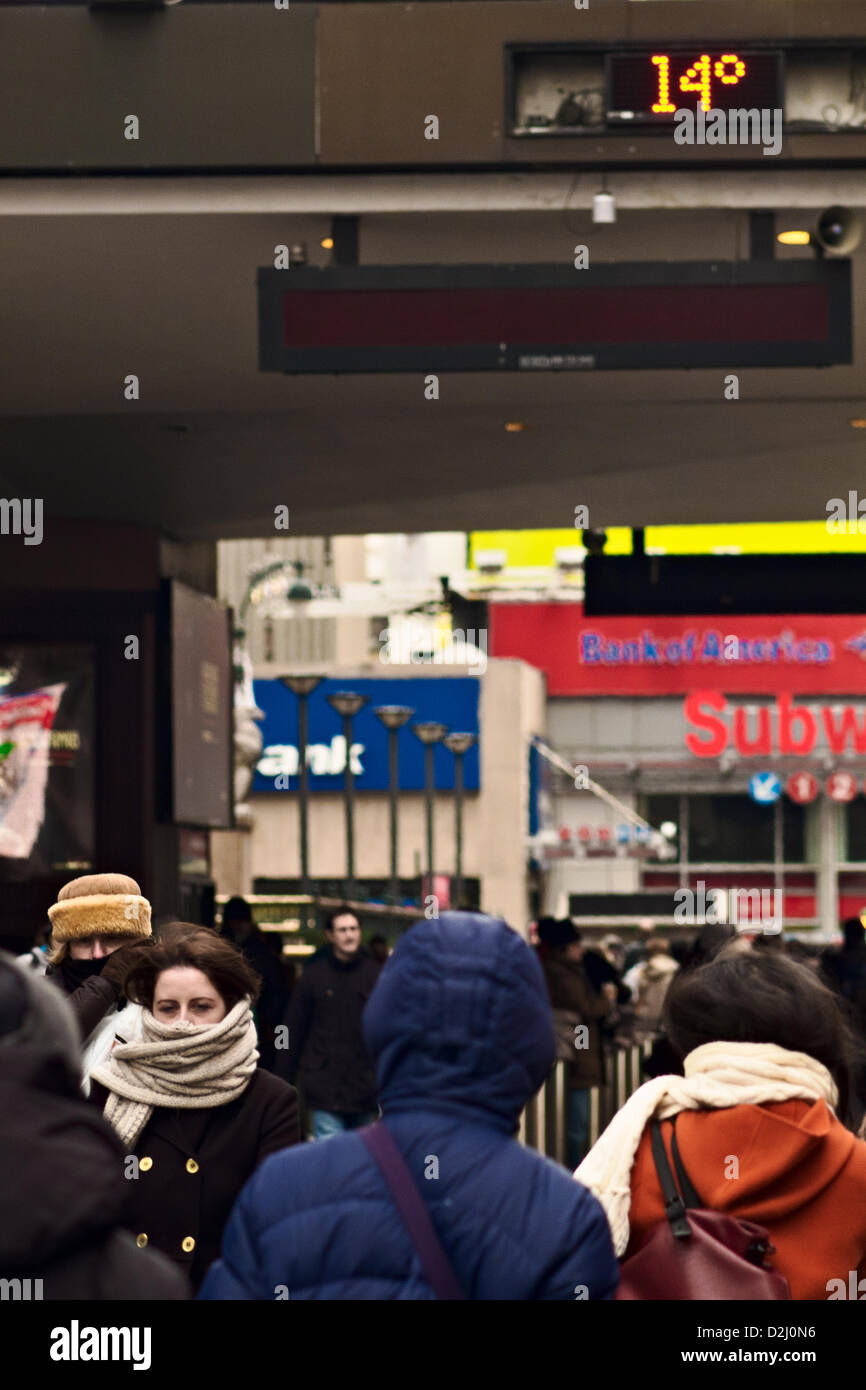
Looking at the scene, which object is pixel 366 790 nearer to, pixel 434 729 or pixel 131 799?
pixel 434 729

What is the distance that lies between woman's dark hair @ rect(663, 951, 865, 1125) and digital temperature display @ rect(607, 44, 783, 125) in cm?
523

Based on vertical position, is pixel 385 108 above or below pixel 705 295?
above

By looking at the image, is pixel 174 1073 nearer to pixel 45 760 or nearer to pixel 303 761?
pixel 45 760

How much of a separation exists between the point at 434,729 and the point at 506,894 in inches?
576

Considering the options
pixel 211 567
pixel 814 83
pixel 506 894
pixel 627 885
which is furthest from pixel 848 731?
pixel 814 83

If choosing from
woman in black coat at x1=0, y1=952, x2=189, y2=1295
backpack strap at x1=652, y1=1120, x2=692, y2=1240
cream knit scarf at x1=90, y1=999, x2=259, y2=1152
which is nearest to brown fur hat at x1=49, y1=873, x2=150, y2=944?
cream knit scarf at x1=90, y1=999, x2=259, y2=1152

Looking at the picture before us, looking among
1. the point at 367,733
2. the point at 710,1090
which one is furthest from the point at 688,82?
the point at 367,733

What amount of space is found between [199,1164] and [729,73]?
5349 millimetres

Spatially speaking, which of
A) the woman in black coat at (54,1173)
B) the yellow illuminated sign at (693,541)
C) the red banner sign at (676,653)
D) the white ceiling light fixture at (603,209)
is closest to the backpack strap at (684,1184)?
the woman in black coat at (54,1173)

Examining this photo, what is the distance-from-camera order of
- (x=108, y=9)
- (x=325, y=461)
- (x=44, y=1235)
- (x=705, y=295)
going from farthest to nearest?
1. (x=325, y=461)
2. (x=108, y=9)
3. (x=705, y=295)
4. (x=44, y=1235)

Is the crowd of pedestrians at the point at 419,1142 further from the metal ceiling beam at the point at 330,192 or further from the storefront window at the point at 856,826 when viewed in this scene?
the storefront window at the point at 856,826

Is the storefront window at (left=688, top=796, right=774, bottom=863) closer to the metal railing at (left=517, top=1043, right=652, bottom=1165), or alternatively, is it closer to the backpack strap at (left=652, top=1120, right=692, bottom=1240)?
the metal railing at (left=517, top=1043, right=652, bottom=1165)

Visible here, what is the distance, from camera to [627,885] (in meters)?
45.7

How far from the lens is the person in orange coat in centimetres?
371
